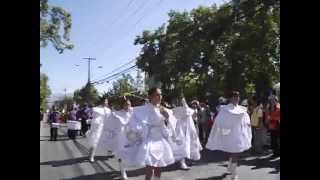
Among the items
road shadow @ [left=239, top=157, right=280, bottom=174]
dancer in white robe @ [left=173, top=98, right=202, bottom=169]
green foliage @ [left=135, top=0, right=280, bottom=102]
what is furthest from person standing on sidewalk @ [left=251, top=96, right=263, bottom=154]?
green foliage @ [left=135, top=0, right=280, bottom=102]

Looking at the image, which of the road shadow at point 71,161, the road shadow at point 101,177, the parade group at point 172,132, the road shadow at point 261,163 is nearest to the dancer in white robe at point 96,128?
the parade group at point 172,132

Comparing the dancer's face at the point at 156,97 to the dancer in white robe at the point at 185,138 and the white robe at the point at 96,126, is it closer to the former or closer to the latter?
the dancer in white robe at the point at 185,138

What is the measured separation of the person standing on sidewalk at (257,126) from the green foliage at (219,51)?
24.3 feet

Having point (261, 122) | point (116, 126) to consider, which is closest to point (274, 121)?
point (261, 122)

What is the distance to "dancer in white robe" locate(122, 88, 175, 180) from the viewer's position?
7.64 metres

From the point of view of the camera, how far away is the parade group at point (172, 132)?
7723 mm

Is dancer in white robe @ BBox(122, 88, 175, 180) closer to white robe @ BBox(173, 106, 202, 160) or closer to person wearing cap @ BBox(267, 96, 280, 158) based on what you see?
white robe @ BBox(173, 106, 202, 160)

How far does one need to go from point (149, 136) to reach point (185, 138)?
16.3 ft

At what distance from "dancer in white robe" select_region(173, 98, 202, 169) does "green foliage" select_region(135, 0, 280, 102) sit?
968 cm
